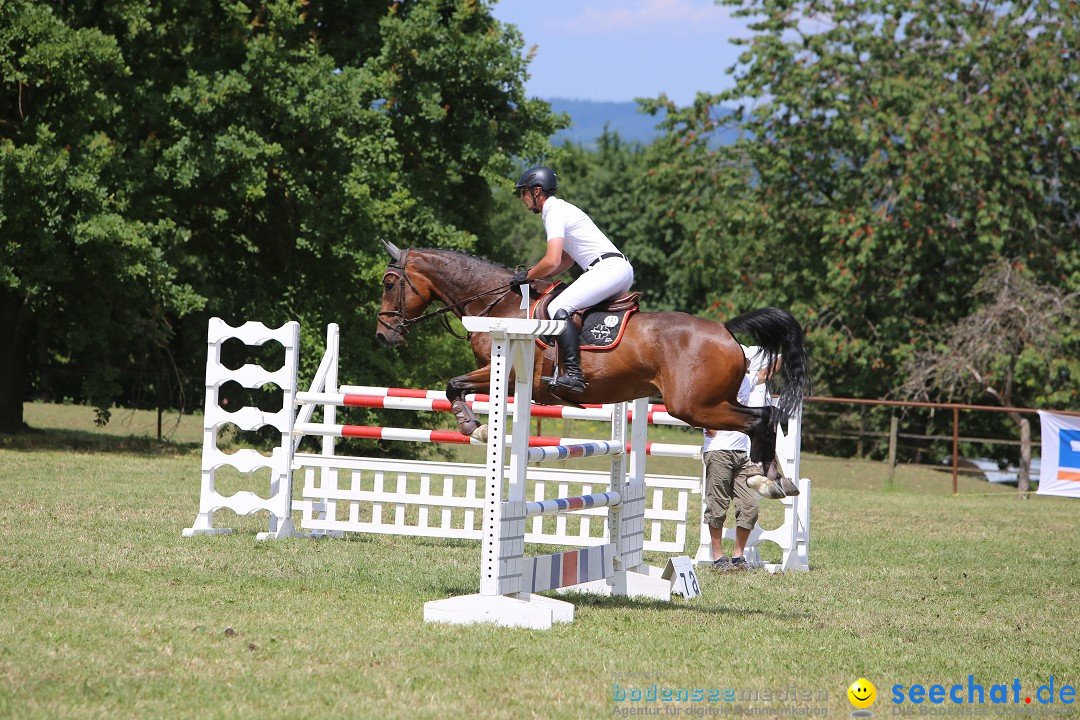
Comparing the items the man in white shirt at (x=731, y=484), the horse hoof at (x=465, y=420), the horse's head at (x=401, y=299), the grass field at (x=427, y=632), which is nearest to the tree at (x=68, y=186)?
the grass field at (x=427, y=632)

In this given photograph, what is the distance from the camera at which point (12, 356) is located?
19.4m

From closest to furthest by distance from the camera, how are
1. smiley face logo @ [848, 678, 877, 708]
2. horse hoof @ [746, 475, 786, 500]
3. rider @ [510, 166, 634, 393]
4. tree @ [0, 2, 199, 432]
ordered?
smiley face logo @ [848, 678, 877, 708]
horse hoof @ [746, 475, 786, 500]
rider @ [510, 166, 634, 393]
tree @ [0, 2, 199, 432]

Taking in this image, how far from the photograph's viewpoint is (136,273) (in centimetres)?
1631

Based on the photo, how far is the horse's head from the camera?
8.05 m

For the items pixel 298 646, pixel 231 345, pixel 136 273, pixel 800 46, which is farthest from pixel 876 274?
pixel 298 646

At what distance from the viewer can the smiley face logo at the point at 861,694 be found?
4.48 metres

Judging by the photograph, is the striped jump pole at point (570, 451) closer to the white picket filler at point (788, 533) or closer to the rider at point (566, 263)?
the rider at point (566, 263)

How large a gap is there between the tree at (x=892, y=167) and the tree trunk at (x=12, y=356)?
50.7ft

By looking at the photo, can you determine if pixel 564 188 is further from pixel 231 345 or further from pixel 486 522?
pixel 486 522

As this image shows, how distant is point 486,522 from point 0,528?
4.69m

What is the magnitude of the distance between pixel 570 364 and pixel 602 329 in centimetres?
33

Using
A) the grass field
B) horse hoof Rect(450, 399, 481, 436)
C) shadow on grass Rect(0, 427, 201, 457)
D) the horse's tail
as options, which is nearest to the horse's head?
horse hoof Rect(450, 399, 481, 436)

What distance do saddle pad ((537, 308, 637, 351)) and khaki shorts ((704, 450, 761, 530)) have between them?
2509mm

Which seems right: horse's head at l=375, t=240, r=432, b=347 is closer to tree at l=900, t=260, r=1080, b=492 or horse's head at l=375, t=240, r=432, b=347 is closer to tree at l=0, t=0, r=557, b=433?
tree at l=0, t=0, r=557, b=433
